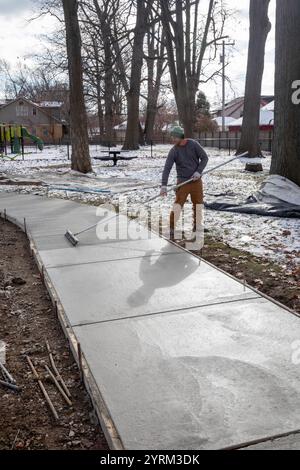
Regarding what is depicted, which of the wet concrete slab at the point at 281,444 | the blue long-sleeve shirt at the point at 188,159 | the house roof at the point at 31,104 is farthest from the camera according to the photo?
the house roof at the point at 31,104

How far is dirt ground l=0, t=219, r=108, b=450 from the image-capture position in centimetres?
261

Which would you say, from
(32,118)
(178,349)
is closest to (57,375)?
(178,349)

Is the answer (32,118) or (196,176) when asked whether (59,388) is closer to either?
(196,176)

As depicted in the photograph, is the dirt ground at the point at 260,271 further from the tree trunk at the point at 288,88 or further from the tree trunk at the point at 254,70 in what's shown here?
the tree trunk at the point at 254,70

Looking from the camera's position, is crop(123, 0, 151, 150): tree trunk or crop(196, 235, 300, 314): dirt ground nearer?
crop(196, 235, 300, 314): dirt ground

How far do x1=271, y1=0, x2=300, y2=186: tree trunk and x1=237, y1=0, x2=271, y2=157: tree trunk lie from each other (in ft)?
40.2

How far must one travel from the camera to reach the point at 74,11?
16422mm

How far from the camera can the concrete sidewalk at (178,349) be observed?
2535 millimetres

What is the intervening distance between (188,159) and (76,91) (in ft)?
35.6

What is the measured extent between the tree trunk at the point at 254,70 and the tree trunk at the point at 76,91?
8.33 m

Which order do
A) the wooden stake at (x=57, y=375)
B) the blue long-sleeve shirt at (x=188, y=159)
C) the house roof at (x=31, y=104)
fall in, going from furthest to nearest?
1. the house roof at (x=31, y=104)
2. the blue long-sleeve shirt at (x=188, y=159)
3. the wooden stake at (x=57, y=375)
